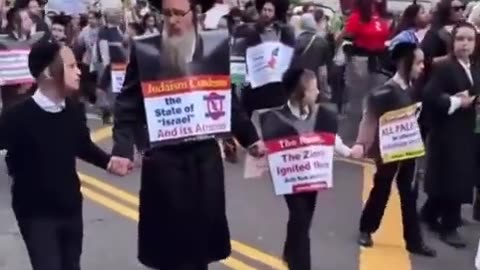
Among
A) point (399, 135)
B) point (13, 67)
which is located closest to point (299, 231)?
point (399, 135)

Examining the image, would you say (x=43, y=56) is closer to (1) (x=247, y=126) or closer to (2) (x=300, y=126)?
(1) (x=247, y=126)

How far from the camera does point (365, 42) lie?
1398cm

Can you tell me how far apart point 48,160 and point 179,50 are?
0.98 metres

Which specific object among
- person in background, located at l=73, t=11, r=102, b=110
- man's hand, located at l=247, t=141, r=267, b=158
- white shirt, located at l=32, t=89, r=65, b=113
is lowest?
person in background, located at l=73, t=11, r=102, b=110

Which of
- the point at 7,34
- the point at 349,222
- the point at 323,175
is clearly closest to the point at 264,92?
the point at 349,222

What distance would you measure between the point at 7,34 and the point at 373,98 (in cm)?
471

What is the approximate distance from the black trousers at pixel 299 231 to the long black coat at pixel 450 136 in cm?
164

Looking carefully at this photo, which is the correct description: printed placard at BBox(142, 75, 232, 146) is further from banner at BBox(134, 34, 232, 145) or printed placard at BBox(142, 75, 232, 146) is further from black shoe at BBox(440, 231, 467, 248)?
black shoe at BBox(440, 231, 467, 248)

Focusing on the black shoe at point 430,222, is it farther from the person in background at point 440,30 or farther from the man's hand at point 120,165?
the man's hand at point 120,165

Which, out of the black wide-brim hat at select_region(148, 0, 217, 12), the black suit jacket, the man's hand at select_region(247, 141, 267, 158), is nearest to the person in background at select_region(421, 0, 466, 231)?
the man's hand at select_region(247, 141, 267, 158)

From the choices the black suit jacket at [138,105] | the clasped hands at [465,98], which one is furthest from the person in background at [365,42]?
the black suit jacket at [138,105]

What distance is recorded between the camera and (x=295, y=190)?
7645 millimetres

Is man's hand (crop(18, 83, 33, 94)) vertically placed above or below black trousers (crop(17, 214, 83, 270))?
below

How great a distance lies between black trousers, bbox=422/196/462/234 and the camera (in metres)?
9.25
